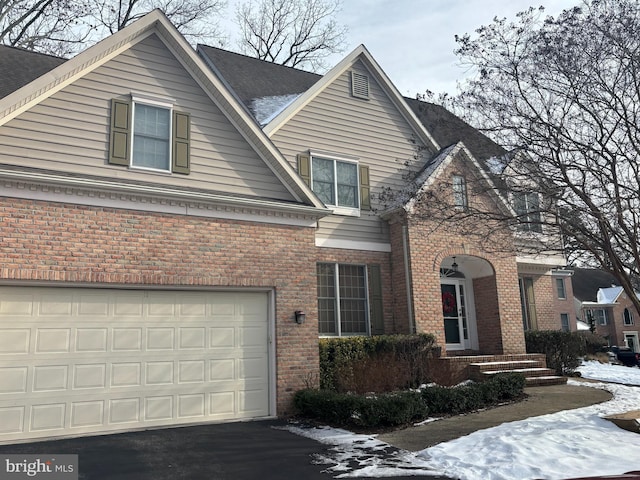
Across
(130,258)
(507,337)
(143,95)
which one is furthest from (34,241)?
(507,337)

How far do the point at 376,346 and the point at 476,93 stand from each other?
6157 millimetres

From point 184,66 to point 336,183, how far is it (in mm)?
5361

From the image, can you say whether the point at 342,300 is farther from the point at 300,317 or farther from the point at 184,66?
the point at 184,66

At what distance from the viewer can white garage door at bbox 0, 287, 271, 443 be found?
8.30 meters

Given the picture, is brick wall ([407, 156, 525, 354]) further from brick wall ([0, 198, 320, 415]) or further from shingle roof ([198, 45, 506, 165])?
brick wall ([0, 198, 320, 415])

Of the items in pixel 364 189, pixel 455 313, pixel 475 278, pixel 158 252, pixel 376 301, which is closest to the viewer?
pixel 158 252

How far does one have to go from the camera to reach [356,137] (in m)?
15.5

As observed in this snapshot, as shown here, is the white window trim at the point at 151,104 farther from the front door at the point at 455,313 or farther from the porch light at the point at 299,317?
the front door at the point at 455,313

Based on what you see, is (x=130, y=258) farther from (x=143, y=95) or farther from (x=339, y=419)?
(x=339, y=419)

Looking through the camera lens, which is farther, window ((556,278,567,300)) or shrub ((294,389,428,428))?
window ((556,278,567,300))

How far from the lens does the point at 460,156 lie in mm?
15055

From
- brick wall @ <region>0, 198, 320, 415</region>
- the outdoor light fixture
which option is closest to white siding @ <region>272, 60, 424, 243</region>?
brick wall @ <region>0, 198, 320, 415</region>

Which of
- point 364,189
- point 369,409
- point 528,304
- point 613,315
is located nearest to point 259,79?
point 364,189

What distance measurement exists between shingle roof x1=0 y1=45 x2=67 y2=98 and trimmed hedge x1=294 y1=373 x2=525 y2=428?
842 cm
